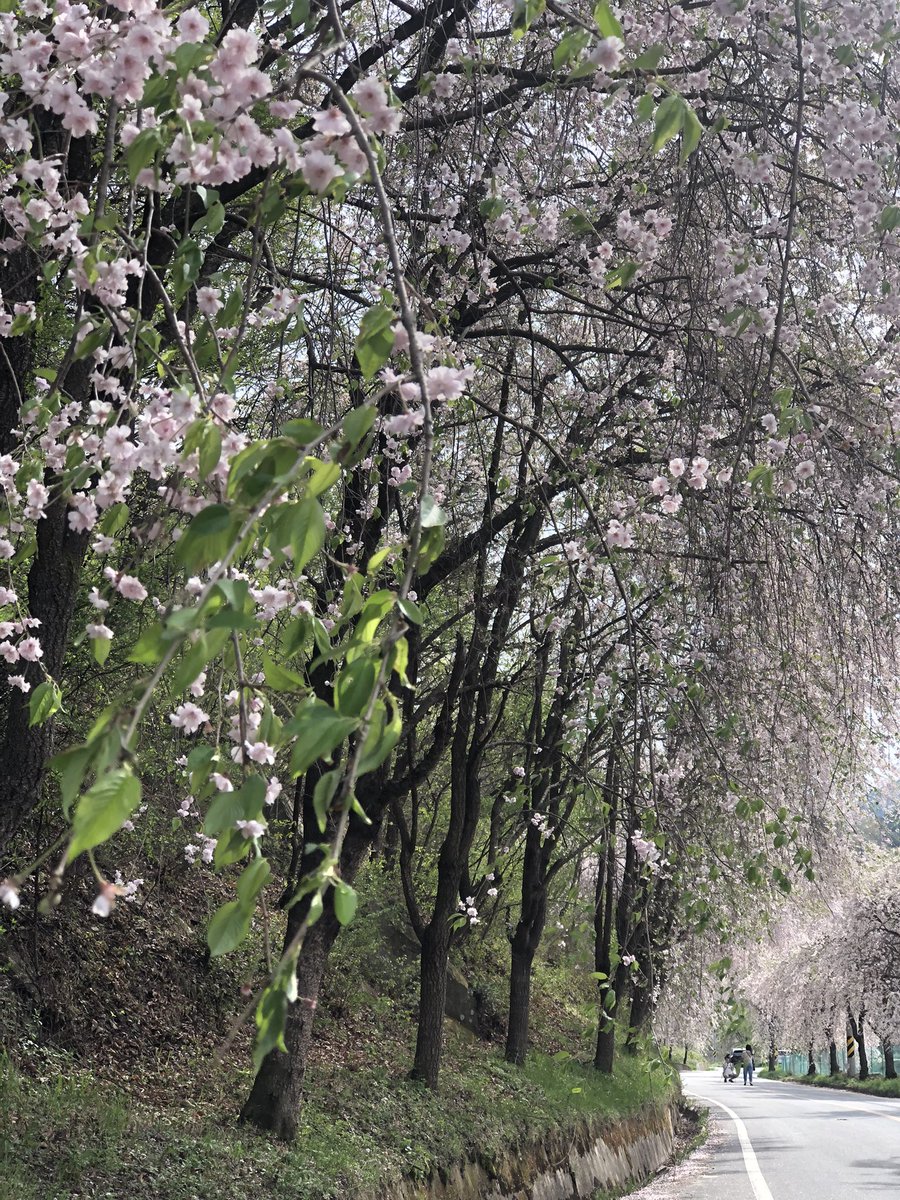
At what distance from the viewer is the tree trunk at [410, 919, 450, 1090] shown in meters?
9.23

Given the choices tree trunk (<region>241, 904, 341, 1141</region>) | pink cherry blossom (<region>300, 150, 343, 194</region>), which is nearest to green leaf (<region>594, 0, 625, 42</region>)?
pink cherry blossom (<region>300, 150, 343, 194</region>)

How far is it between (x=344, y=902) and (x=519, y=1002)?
1190cm

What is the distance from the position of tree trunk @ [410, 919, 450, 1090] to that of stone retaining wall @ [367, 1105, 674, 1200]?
0.94 metres

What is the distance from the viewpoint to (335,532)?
20.6 feet

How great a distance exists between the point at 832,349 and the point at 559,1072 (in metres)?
10.2

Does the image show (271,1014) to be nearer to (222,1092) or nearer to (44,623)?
(44,623)

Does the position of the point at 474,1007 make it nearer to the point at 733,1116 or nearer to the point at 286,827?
the point at 286,827

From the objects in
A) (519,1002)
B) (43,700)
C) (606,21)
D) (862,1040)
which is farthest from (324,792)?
(862,1040)

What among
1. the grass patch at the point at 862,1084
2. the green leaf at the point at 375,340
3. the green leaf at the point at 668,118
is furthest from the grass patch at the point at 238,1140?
the grass patch at the point at 862,1084

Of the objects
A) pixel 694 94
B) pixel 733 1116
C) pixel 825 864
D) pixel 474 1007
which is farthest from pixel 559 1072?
pixel 733 1116

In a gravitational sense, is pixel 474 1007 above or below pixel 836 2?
below

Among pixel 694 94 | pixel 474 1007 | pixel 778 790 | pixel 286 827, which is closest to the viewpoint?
pixel 694 94

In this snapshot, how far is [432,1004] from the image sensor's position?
943 cm

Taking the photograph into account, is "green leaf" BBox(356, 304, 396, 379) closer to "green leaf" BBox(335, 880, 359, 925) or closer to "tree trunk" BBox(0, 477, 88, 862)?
"green leaf" BBox(335, 880, 359, 925)
